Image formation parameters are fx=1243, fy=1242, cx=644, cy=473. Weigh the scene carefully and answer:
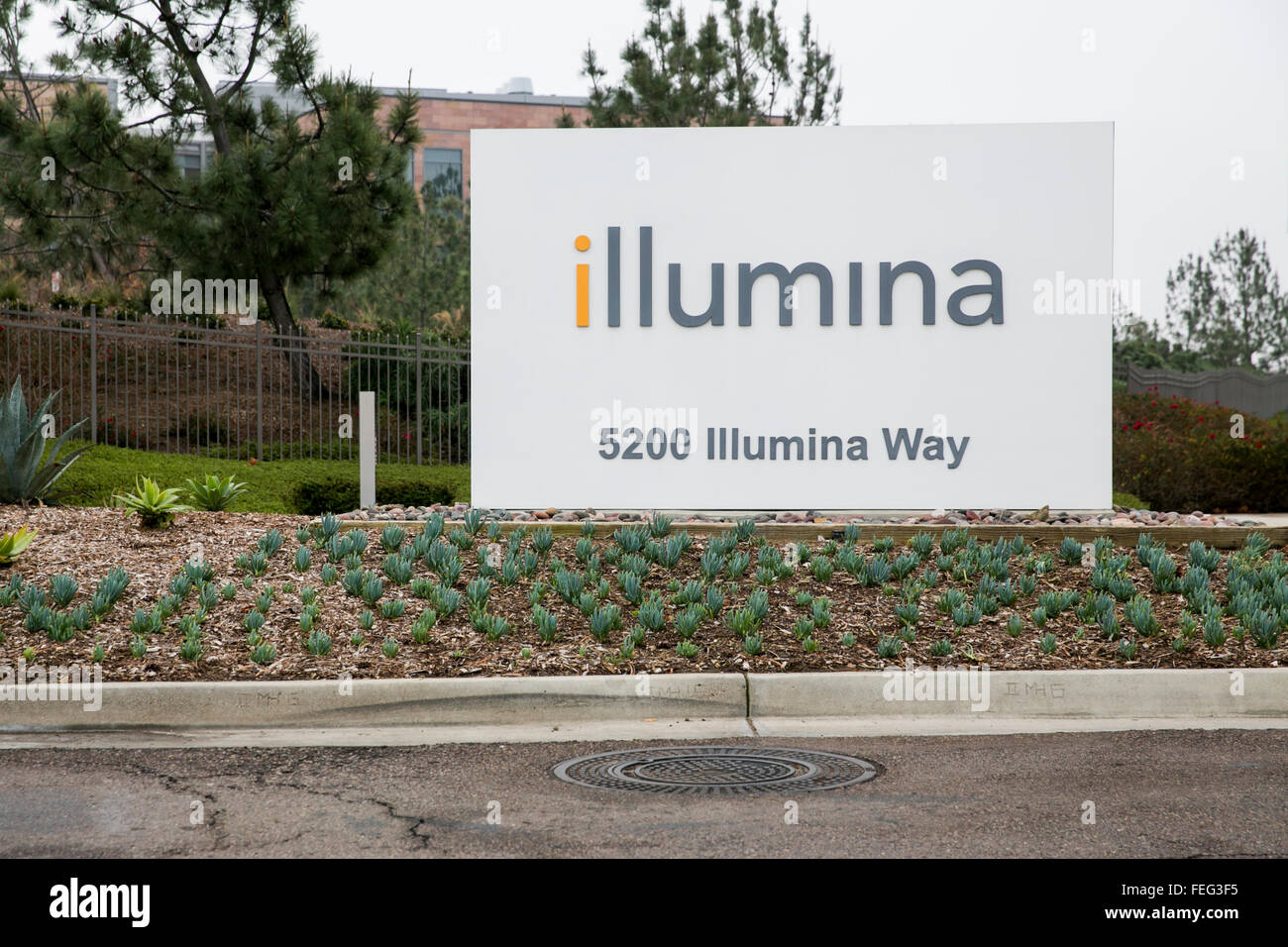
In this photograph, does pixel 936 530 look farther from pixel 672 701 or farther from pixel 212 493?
pixel 212 493

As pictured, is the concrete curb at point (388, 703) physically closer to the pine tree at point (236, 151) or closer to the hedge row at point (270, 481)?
the hedge row at point (270, 481)

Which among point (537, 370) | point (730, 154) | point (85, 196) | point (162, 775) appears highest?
point (85, 196)

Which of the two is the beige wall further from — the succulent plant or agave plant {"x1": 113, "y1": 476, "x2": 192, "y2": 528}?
the succulent plant

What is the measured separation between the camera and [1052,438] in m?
11.0

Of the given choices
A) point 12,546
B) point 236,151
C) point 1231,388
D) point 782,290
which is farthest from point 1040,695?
point 1231,388

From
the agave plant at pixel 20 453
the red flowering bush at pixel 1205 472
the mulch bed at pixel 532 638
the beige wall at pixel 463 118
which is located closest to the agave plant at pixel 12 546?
the mulch bed at pixel 532 638

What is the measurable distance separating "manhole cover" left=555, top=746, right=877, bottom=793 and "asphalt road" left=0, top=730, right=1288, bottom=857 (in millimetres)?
123

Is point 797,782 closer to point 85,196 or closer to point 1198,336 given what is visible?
point 85,196

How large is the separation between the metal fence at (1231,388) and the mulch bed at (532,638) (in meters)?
18.7

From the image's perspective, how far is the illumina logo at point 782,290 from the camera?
35.7 feet

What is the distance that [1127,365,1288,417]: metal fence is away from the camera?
84.7 feet

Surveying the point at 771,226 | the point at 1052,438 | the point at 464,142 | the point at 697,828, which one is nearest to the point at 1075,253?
the point at 1052,438
